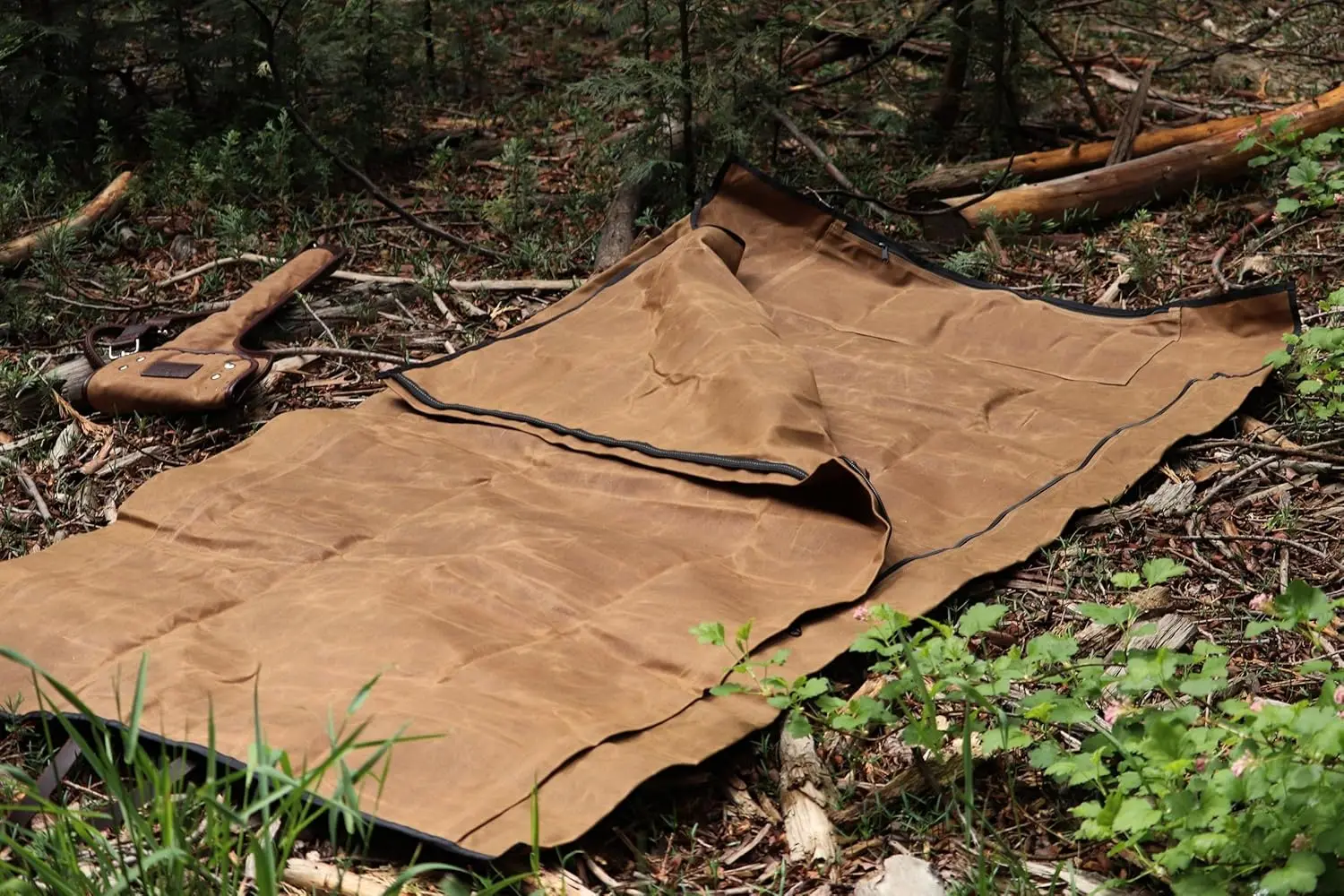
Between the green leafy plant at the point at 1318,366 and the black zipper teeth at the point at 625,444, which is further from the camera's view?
the green leafy plant at the point at 1318,366

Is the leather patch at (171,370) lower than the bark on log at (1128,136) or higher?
lower

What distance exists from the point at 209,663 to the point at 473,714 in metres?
0.58

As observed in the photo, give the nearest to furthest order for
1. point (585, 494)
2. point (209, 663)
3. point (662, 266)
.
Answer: point (209, 663) < point (585, 494) < point (662, 266)

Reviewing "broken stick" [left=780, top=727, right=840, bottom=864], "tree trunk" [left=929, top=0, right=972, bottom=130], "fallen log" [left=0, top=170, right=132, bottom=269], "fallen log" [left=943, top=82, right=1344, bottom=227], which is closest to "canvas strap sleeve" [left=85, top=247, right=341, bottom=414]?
"fallen log" [left=0, top=170, right=132, bottom=269]

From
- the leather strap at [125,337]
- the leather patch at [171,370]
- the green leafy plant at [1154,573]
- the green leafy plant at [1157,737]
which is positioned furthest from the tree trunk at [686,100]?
the green leafy plant at [1154,573]

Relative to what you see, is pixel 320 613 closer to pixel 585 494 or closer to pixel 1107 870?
pixel 585 494

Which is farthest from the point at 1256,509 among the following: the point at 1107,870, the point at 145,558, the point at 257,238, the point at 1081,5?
the point at 257,238

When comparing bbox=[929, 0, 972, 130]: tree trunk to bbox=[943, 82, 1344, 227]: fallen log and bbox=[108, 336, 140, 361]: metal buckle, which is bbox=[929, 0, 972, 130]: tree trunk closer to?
bbox=[943, 82, 1344, 227]: fallen log

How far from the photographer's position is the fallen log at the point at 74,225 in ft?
15.8

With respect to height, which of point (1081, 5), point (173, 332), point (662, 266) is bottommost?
point (173, 332)

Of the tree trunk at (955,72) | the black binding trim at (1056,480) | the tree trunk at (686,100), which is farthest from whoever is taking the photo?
the tree trunk at (955,72)

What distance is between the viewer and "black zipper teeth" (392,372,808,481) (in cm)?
298

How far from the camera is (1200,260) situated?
453cm

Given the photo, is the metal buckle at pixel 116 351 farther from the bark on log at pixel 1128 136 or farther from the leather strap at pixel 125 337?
the bark on log at pixel 1128 136
